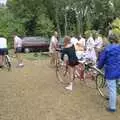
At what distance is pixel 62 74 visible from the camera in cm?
1524

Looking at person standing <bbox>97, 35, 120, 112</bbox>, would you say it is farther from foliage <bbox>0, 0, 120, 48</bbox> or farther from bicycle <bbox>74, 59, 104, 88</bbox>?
foliage <bbox>0, 0, 120, 48</bbox>

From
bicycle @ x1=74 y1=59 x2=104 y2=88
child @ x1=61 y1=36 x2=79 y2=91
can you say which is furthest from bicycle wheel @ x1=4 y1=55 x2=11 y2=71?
child @ x1=61 y1=36 x2=79 y2=91

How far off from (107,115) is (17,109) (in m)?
2.14

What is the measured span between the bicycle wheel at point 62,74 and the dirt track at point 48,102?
0.70 feet

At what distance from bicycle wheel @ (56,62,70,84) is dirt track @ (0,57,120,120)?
21 cm

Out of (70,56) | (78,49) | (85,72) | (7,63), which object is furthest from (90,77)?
(7,63)

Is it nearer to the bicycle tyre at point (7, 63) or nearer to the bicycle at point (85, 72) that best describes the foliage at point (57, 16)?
the bicycle tyre at point (7, 63)

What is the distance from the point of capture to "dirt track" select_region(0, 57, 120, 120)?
9961 millimetres

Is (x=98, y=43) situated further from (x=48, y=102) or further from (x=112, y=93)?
(x=112, y=93)

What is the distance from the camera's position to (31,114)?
10055 millimetres

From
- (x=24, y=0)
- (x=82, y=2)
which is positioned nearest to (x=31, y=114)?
(x=82, y=2)

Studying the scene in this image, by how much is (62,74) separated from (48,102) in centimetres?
382

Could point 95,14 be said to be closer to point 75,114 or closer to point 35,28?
point 35,28

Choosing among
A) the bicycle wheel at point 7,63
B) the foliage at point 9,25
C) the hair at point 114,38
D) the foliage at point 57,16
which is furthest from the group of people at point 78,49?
the foliage at point 57,16
